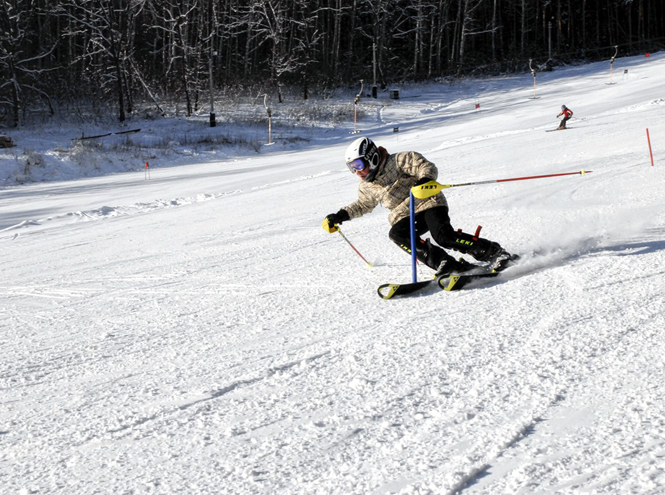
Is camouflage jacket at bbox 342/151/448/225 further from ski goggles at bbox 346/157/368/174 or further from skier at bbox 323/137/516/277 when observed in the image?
ski goggles at bbox 346/157/368/174

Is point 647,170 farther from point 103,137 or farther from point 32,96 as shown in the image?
point 32,96

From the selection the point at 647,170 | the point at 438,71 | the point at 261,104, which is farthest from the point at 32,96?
the point at 647,170

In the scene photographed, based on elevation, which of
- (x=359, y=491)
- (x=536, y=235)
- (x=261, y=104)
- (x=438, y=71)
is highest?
(x=438, y=71)

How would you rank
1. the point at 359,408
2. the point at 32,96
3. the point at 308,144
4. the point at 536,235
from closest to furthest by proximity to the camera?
the point at 359,408, the point at 536,235, the point at 308,144, the point at 32,96

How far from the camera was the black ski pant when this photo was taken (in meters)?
5.71

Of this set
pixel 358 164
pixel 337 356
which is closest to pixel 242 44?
pixel 358 164

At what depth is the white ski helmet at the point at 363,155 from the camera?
561 cm

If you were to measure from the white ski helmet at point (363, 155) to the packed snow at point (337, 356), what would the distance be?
3.81 feet

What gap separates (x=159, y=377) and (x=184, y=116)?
31.4 meters

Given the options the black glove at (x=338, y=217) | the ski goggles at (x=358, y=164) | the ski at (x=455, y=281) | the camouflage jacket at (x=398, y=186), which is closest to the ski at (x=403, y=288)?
the ski at (x=455, y=281)

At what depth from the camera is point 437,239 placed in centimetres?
573

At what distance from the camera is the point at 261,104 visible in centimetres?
3694

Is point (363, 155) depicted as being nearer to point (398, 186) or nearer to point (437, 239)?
point (398, 186)

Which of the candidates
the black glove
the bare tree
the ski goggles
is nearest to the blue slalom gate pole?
the ski goggles
